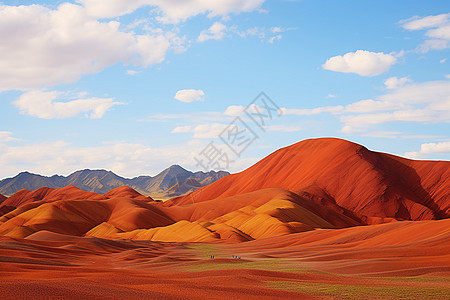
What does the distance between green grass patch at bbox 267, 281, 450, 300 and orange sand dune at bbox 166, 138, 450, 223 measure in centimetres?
10420

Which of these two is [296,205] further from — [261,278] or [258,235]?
[261,278]

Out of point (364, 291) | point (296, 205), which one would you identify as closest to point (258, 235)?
point (296, 205)

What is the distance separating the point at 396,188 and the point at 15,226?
354 ft

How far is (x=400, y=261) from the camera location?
36.3m

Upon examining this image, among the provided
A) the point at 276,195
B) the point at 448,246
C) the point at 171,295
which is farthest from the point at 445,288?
the point at 276,195

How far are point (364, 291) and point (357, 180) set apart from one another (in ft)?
392

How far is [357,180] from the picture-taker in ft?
450

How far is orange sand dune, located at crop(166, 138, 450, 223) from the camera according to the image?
127 meters

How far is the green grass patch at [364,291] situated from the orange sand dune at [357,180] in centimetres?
10420

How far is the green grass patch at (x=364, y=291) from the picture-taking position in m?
20.9

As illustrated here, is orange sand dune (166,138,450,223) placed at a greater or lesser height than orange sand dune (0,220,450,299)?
greater

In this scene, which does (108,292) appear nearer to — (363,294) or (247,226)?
(363,294)

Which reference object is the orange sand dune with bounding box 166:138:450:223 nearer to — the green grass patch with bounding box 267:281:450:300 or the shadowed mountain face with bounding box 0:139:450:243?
the shadowed mountain face with bounding box 0:139:450:243

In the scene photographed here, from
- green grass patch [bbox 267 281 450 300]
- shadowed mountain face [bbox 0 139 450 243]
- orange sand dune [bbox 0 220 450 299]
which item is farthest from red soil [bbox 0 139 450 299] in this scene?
green grass patch [bbox 267 281 450 300]
